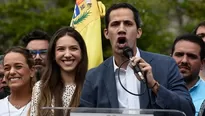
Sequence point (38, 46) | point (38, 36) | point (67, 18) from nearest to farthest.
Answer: point (38, 46) → point (38, 36) → point (67, 18)

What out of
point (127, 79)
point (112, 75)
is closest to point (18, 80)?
point (112, 75)

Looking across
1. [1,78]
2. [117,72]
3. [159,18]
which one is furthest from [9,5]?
[117,72]

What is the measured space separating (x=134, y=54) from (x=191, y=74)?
1.45 metres

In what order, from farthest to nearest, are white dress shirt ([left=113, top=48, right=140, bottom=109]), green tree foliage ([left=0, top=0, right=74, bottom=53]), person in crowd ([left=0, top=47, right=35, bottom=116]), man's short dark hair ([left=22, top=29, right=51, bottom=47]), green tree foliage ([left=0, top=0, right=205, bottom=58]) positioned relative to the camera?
green tree foliage ([left=0, top=0, right=74, bottom=53]), green tree foliage ([left=0, top=0, right=205, bottom=58]), man's short dark hair ([left=22, top=29, right=51, bottom=47]), person in crowd ([left=0, top=47, right=35, bottom=116]), white dress shirt ([left=113, top=48, right=140, bottom=109])

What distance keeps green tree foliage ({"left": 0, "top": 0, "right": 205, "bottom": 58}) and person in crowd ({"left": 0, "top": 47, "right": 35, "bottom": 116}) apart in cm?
704

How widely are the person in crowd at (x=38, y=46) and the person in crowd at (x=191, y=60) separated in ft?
4.76

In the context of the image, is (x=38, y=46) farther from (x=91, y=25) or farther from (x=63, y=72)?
(x=63, y=72)

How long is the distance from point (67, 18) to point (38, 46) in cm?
687

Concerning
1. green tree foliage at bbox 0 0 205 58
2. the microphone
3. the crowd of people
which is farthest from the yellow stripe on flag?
green tree foliage at bbox 0 0 205 58

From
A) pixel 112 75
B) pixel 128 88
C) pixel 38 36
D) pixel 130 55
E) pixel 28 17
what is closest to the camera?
pixel 130 55

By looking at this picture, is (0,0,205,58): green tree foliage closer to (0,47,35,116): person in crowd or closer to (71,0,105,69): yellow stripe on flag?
(71,0,105,69): yellow stripe on flag

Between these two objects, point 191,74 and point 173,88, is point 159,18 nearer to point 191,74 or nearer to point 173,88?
point 191,74

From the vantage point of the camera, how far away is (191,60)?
7086mm

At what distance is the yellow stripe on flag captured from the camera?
24.9 ft
